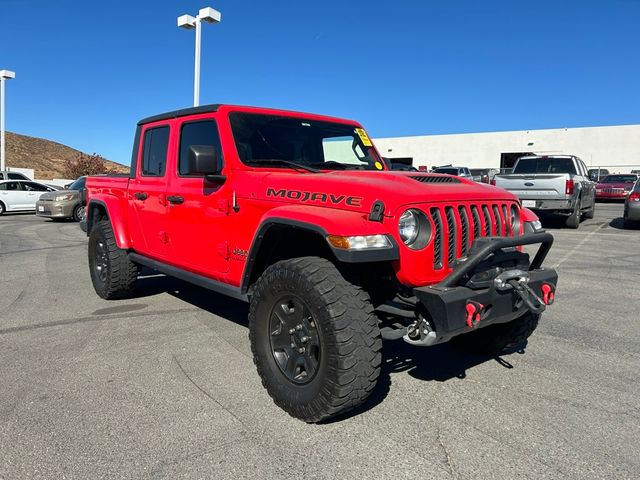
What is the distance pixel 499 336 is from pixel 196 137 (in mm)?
2985

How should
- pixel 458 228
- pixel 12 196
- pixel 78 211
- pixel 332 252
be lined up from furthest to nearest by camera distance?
1. pixel 12 196
2. pixel 78 211
3. pixel 458 228
4. pixel 332 252

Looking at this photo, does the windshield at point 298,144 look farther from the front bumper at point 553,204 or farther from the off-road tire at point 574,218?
the off-road tire at point 574,218

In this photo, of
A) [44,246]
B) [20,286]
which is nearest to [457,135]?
[44,246]

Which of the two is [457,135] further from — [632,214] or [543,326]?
[543,326]

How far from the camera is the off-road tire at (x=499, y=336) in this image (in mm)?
3615

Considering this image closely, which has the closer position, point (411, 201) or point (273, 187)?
point (411, 201)

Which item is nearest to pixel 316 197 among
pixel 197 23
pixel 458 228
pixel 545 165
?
pixel 458 228

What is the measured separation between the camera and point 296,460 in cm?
253

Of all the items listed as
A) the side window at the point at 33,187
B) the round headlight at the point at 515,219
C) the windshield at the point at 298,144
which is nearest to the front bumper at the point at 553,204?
the windshield at the point at 298,144

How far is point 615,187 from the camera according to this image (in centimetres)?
2359

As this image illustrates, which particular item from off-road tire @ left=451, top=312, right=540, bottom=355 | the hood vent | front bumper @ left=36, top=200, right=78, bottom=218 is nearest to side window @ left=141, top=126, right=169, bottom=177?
the hood vent

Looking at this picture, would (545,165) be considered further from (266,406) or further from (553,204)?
(266,406)

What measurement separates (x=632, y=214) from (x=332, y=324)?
1243 centimetres

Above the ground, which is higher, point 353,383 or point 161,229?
point 161,229
